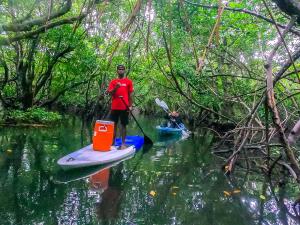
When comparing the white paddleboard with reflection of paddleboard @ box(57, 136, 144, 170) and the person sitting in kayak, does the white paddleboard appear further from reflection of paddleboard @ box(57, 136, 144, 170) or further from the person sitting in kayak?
the person sitting in kayak

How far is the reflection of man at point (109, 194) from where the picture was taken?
3.93m

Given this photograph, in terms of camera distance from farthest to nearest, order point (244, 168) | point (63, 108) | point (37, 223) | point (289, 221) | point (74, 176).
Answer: point (63, 108)
point (244, 168)
point (74, 176)
point (289, 221)
point (37, 223)

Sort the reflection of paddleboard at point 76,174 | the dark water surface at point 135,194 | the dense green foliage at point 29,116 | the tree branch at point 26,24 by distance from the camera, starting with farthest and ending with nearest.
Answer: the dense green foliage at point 29,116 < the tree branch at point 26,24 < the reflection of paddleboard at point 76,174 < the dark water surface at point 135,194

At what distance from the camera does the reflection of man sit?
3.93 m

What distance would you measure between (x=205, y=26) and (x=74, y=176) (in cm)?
548

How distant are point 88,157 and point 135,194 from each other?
1.75 m

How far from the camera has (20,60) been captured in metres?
13.3

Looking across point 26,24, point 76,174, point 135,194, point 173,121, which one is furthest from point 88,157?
point 173,121

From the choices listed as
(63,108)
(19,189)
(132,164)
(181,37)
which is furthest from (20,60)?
(63,108)

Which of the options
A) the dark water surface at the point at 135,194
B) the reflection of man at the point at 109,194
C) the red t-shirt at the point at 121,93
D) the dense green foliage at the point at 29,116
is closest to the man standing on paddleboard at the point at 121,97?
the red t-shirt at the point at 121,93

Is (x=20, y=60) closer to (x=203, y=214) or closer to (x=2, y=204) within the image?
(x=2, y=204)

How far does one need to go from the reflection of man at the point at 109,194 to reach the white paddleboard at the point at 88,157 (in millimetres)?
289

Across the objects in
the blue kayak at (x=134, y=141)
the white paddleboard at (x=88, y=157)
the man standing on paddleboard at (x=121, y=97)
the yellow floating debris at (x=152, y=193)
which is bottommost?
the yellow floating debris at (x=152, y=193)

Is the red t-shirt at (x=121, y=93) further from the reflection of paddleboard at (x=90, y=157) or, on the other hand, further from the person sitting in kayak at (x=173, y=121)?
the person sitting in kayak at (x=173, y=121)
